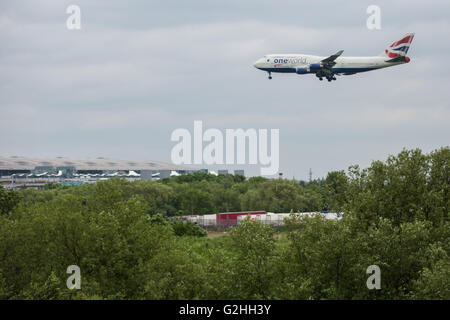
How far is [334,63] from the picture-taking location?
4439 inches

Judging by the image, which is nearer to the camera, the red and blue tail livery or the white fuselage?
the white fuselage

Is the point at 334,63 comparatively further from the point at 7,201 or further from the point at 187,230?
the point at 7,201

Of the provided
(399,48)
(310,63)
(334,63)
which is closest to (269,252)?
(334,63)

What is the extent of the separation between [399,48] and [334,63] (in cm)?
1259

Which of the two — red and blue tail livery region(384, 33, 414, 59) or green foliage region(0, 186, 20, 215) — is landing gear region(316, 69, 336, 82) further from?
green foliage region(0, 186, 20, 215)

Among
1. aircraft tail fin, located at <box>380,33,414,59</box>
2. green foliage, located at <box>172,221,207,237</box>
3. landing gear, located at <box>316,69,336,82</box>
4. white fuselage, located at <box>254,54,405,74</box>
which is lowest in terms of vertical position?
green foliage, located at <box>172,221,207,237</box>

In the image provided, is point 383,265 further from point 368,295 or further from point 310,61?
point 310,61

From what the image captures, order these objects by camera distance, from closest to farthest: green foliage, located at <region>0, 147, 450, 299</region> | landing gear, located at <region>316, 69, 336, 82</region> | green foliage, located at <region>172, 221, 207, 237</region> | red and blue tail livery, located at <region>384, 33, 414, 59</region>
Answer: green foliage, located at <region>0, 147, 450, 299</region>, landing gear, located at <region>316, 69, 336, 82</region>, red and blue tail livery, located at <region>384, 33, 414, 59</region>, green foliage, located at <region>172, 221, 207, 237</region>

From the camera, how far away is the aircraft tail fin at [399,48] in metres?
114

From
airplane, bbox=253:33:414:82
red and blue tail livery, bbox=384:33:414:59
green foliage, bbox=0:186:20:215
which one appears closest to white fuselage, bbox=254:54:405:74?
airplane, bbox=253:33:414:82

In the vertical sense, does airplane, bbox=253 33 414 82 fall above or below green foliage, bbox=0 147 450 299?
above

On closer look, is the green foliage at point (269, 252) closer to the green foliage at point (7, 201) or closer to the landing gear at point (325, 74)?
the landing gear at point (325, 74)

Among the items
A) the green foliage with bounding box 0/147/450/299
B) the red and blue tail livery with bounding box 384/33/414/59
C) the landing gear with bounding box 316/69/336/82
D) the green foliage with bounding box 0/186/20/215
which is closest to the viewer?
the green foliage with bounding box 0/147/450/299

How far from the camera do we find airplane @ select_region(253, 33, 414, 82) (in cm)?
11106
